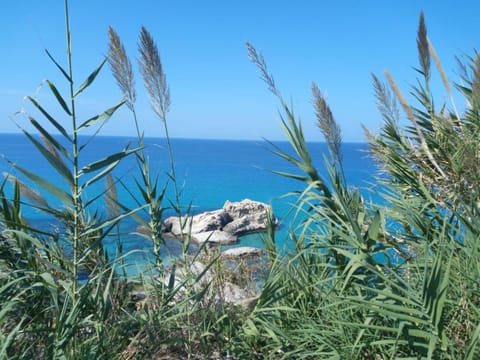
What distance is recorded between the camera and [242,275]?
4035 mm

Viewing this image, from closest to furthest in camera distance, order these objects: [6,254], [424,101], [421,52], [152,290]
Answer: [6,254], [152,290], [421,52], [424,101]

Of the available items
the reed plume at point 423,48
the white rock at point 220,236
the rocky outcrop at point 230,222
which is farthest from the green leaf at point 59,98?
the rocky outcrop at point 230,222

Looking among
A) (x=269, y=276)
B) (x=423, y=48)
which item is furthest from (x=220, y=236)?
(x=269, y=276)

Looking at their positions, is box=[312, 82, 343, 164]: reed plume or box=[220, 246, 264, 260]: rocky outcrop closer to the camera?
box=[312, 82, 343, 164]: reed plume

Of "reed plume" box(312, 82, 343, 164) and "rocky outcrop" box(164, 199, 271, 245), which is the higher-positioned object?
"reed plume" box(312, 82, 343, 164)

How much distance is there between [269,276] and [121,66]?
150 cm

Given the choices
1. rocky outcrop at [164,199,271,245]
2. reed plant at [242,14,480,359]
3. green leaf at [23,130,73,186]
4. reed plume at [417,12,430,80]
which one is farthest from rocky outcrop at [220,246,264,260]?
rocky outcrop at [164,199,271,245]

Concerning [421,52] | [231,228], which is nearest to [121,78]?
[421,52]

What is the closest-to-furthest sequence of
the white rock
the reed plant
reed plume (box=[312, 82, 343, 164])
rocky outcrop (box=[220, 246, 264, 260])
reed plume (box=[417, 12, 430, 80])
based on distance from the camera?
1. the reed plant
2. reed plume (box=[312, 82, 343, 164])
3. reed plume (box=[417, 12, 430, 80])
4. rocky outcrop (box=[220, 246, 264, 260])
5. the white rock

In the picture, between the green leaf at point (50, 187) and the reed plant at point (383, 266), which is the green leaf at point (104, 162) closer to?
the green leaf at point (50, 187)

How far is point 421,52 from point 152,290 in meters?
2.72

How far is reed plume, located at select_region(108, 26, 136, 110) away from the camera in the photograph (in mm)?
2632

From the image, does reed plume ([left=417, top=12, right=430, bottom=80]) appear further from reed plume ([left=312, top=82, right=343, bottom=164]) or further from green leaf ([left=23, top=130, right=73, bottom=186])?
green leaf ([left=23, top=130, right=73, bottom=186])

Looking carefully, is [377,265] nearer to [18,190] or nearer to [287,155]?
[287,155]
